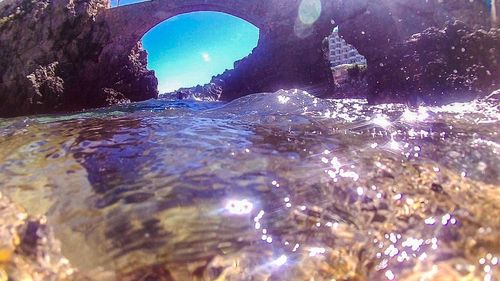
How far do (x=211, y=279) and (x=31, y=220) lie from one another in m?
0.69

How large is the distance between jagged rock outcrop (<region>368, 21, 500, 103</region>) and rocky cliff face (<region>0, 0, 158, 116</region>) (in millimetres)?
12637

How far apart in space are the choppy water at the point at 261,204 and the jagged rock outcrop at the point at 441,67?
15.6 ft

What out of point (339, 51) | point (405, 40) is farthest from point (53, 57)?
point (339, 51)

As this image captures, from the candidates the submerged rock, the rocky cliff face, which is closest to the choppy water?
the submerged rock

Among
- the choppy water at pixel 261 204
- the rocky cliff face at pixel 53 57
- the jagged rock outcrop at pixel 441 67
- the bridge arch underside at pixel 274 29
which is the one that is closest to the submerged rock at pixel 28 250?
the choppy water at pixel 261 204

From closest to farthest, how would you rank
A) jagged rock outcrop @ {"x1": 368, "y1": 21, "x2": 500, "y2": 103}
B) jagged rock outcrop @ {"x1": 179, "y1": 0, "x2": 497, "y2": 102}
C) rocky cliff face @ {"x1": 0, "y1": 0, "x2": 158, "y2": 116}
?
1. jagged rock outcrop @ {"x1": 368, "y1": 21, "x2": 500, "y2": 103}
2. jagged rock outcrop @ {"x1": 179, "y1": 0, "x2": 497, "y2": 102}
3. rocky cliff face @ {"x1": 0, "y1": 0, "x2": 158, "y2": 116}

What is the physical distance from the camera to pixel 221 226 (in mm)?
1425

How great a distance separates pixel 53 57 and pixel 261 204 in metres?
15.7

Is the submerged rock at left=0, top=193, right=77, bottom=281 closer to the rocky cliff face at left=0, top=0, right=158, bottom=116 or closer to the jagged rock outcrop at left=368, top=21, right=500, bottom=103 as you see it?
the jagged rock outcrop at left=368, top=21, right=500, bottom=103

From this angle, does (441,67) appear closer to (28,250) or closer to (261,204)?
(261,204)

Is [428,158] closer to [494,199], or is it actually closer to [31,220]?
[494,199]

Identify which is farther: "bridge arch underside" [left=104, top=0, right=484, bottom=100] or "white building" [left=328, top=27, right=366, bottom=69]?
"white building" [left=328, top=27, right=366, bottom=69]

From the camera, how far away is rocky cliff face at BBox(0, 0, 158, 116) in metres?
13.8

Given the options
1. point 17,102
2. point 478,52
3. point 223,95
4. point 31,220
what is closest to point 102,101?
point 17,102
